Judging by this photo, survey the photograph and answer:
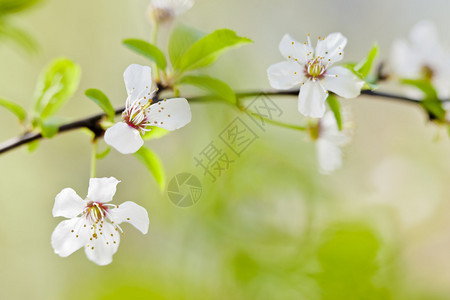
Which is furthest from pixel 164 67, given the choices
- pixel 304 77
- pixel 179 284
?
pixel 179 284

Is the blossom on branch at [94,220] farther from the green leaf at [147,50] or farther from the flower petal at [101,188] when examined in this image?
the green leaf at [147,50]

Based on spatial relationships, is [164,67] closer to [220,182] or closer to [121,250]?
[220,182]

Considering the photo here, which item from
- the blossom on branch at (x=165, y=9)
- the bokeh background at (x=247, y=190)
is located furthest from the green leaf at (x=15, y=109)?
the bokeh background at (x=247, y=190)

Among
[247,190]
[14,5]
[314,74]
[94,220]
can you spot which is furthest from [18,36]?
[247,190]

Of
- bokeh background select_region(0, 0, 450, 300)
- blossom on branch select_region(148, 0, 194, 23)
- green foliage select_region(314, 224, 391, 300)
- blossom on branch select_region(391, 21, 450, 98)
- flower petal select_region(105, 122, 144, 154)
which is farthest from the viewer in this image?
bokeh background select_region(0, 0, 450, 300)

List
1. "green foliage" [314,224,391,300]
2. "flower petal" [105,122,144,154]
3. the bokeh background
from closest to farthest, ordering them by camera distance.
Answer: "flower petal" [105,122,144,154] → "green foliage" [314,224,391,300] → the bokeh background

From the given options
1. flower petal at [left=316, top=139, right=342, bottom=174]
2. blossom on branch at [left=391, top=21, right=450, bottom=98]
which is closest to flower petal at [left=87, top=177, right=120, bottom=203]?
flower petal at [left=316, top=139, right=342, bottom=174]

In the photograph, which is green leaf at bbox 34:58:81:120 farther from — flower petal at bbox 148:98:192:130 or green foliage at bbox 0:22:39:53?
flower petal at bbox 148:98:192:130
